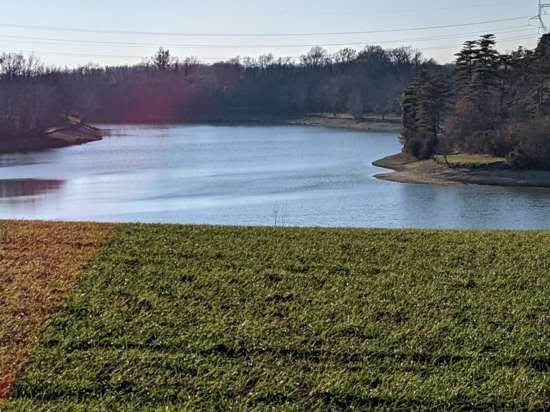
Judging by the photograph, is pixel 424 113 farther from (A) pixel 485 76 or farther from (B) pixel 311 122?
(B) pixel 311 122

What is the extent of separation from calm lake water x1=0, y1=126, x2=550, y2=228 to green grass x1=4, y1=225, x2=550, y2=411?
7.97 meters

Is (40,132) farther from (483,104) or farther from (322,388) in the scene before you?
(322,388)

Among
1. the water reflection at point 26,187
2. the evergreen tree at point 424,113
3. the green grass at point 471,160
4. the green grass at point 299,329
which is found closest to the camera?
the green grass at point 299,329

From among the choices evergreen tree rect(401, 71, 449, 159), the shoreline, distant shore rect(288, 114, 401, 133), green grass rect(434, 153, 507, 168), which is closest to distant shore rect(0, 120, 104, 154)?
the shoreline

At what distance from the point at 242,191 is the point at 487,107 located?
55.1 feet

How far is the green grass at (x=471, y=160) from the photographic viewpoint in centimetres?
3165

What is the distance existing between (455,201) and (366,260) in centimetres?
1836

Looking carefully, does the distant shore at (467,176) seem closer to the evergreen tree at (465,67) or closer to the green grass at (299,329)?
→ the evergreen tree at (465,67)

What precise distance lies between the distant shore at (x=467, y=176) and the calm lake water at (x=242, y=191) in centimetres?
130

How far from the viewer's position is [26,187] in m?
24.9

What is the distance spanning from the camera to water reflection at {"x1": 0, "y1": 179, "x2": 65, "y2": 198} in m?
23.2

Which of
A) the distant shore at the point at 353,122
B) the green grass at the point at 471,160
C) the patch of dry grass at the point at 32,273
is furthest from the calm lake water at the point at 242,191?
the distant shore at the point at 353,122

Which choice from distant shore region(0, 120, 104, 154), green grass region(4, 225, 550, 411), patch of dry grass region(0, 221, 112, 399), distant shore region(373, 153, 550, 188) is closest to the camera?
green grass region(4, 225, 550, 411)

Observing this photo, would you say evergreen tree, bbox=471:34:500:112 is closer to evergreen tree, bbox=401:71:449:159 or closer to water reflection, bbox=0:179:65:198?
evergreen tree, bbox=401:71:449:159
